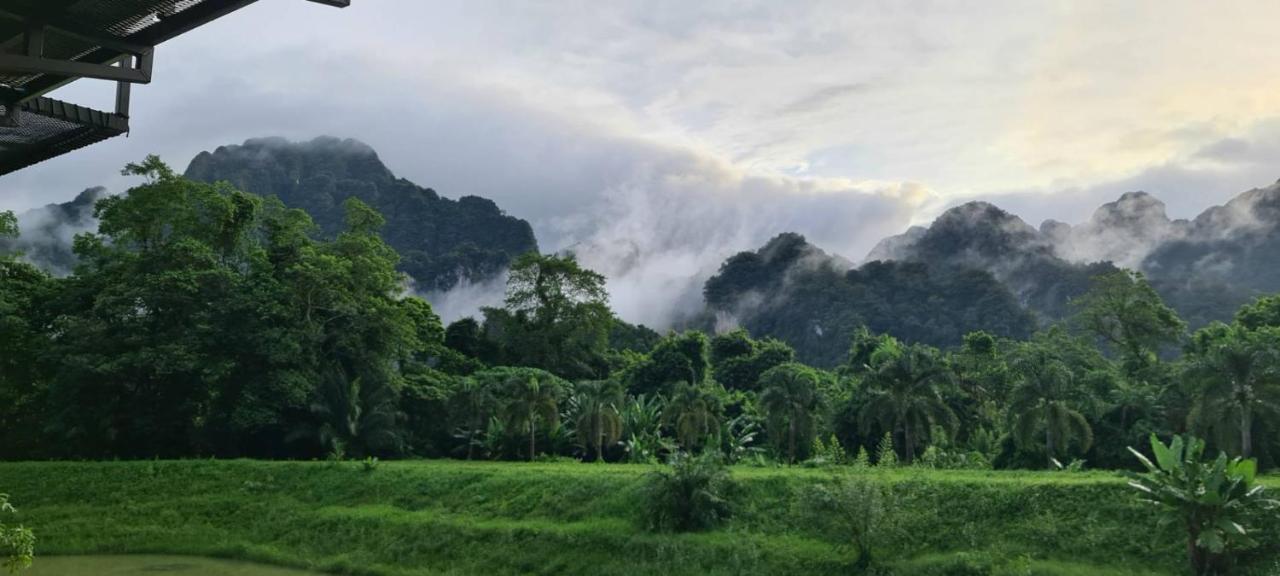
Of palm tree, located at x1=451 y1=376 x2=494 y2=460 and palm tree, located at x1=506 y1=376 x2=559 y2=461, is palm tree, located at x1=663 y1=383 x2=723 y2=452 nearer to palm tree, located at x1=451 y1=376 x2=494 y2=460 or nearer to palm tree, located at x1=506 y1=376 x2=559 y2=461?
palm tree, located at x1=506 y1=376 x2=559 y2=461

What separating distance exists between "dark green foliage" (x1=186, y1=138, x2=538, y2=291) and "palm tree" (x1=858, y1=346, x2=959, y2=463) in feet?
273

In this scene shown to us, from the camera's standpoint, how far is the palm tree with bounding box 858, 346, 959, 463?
37094 millimetres

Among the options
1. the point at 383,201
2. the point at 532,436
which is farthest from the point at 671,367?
the point at 383,201

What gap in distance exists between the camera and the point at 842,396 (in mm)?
49094

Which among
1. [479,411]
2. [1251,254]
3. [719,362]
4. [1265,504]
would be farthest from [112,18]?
[1251,254]

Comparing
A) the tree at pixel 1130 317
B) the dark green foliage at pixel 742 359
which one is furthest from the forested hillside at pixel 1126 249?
the dark green foliage at pixel 742 359

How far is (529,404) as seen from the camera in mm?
39562

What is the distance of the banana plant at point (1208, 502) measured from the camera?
17203mm

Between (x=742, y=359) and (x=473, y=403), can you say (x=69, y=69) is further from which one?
(x=742, y=359)

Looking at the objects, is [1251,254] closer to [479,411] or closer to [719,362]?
[719,362]

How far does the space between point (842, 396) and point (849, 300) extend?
56.4m

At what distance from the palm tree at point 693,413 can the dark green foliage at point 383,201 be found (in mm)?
76749

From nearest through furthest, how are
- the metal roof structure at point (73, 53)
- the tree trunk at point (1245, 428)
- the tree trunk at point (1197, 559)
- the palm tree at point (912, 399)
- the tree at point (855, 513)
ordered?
the metal roof structure at point (73, 53), the tree trunk at point (1197, 559), the tree at point (855, 513), the tree trunk at point (1245, 428), the palm tree at point (912, 399)

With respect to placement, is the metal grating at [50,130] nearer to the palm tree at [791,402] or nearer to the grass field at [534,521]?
the grass field at [534,521]
